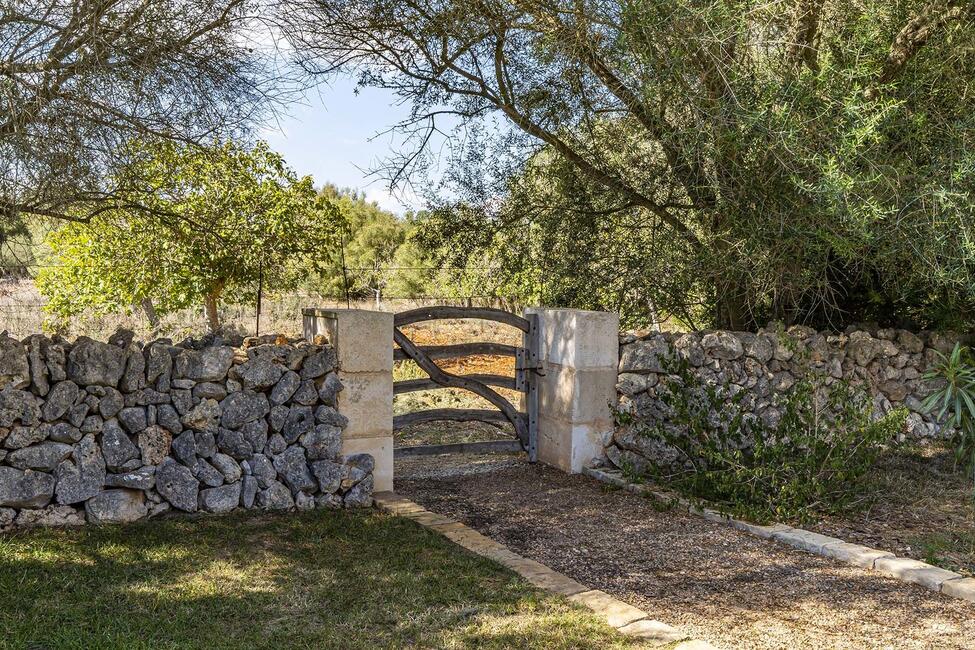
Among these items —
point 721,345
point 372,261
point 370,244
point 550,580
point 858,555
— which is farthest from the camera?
point 370,244

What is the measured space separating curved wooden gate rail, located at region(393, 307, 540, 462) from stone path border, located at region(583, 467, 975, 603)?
154cm

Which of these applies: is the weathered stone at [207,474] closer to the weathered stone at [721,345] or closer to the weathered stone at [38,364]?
the weathered stone at [38,364]

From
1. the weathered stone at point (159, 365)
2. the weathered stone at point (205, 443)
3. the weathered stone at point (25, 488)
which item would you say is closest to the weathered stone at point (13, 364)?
the weathered stone at point (25, 488)

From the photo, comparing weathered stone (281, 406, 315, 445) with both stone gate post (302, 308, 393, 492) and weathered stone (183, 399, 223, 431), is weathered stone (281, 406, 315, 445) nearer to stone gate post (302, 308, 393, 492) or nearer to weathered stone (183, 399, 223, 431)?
stone gate post (302, 308, 393, 492)

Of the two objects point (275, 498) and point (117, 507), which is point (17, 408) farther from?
point (275, 498)

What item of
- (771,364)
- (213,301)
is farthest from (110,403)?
(771,364)

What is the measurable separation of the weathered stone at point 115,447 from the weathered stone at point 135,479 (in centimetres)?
5

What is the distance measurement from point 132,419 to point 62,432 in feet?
1.20

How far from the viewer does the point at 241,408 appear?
4.78 metres

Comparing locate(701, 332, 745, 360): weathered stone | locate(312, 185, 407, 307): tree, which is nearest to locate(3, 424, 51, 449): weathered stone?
locate(701, 332, 745, 360): weathered stone

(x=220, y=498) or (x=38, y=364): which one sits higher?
(x=38, y=364)

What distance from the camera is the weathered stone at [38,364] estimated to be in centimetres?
423

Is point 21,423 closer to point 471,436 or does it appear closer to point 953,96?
point 471,436

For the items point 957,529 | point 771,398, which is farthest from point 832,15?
point 957,529
